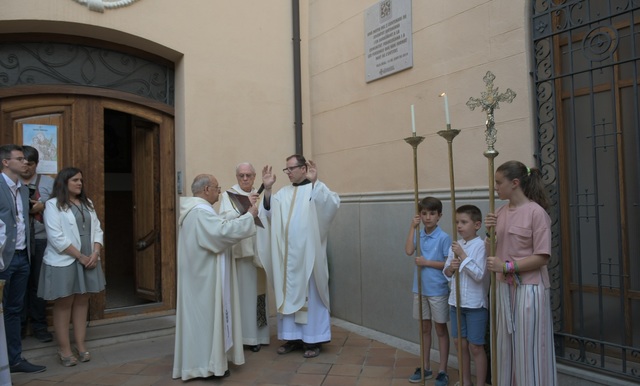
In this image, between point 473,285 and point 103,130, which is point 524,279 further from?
point 103,130

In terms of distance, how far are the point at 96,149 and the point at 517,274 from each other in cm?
432

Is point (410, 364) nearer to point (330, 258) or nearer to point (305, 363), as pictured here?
point (305, 363)

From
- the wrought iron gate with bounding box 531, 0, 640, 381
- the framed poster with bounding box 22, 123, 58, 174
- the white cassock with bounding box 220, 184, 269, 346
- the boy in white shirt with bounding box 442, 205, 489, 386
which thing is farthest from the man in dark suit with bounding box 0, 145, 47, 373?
the wrought iron gate with bounding box 531, 0, 640, 381

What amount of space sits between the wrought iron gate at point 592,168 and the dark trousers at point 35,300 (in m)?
4.37

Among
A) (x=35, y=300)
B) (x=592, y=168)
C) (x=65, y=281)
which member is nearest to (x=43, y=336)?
(x=35, y=300)

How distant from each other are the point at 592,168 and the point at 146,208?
470cm

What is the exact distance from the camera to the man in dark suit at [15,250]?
4098mm

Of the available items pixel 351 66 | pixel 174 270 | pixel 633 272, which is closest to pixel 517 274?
pixel 633 272

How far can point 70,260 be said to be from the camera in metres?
4.37

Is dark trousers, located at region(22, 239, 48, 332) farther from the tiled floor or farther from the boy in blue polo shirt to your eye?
the boy in blue polo shirt

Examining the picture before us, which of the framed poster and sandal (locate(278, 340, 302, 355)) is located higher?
the framed poster

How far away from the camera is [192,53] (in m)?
5.75

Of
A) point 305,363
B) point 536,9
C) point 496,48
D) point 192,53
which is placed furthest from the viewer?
point 192,53

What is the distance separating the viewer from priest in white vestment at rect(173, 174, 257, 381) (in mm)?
3998
